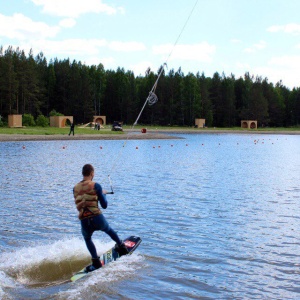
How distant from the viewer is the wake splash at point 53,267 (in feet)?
32.4

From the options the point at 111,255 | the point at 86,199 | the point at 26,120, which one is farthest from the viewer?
the point at 26,120

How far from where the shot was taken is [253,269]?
10.8 metres

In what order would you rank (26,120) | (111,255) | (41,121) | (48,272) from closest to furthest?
1. (48,272)
2. (111,255)
3. (26,120)
4. (41,121)

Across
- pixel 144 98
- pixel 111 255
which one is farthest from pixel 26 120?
pixel 111 255

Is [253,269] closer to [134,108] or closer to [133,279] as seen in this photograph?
[133,279]

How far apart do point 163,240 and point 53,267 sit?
343 cm

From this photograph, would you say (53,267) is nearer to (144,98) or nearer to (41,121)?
(41,121)

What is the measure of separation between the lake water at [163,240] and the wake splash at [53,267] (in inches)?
0.9

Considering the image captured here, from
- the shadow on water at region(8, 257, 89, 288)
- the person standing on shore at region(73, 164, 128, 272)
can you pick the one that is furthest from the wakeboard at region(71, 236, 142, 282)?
the person standing on shore at region(73, 164, 128, 272)

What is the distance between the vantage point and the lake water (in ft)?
31.8

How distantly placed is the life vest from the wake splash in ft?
4.71

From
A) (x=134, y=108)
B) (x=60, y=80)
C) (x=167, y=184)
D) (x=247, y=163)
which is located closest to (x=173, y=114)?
(x=134, y=108)

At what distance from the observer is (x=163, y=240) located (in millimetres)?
13227

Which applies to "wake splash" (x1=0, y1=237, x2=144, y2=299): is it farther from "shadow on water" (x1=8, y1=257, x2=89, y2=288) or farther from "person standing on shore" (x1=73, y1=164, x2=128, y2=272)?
"person standing on shore" (x1=73, y1=164, x2=128, y2=272)
